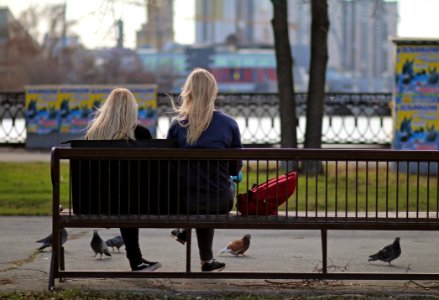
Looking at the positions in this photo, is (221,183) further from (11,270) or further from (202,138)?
(11,270)

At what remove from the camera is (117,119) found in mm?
8766

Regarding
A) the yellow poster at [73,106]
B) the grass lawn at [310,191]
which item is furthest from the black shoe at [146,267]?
the yellow poster at [73,106]

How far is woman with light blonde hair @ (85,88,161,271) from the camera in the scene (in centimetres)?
874

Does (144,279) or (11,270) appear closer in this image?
(144,279)

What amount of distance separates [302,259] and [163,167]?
258 centimetres

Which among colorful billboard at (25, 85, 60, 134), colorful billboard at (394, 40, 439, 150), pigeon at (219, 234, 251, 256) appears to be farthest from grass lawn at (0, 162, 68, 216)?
colorful billboard at (394, 40, 439, 150)

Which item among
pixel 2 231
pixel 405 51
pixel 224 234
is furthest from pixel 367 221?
pixel 405 51

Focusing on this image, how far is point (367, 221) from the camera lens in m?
8.29

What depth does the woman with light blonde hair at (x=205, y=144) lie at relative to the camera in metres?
8.38

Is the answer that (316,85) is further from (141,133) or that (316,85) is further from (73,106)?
(141,133)

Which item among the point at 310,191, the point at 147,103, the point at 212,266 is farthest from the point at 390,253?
the point at 147,103

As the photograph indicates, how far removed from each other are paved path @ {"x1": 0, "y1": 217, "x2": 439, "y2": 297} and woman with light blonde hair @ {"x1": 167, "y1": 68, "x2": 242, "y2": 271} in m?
0.60

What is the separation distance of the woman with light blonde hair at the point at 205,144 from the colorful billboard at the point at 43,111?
19834mm

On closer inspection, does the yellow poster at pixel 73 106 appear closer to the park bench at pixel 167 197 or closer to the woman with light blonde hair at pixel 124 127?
the woman with light blonde hair at pixel 124 127
